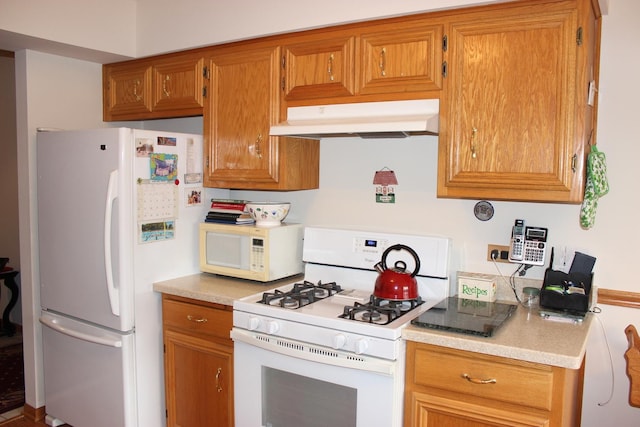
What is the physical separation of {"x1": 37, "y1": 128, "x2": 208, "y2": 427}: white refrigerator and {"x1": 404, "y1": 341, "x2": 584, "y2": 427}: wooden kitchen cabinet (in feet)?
4.74

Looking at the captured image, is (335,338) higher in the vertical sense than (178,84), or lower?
lower

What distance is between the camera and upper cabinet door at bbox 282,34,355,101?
2.43m

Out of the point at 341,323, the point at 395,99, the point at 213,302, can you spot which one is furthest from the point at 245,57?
the point at 341,323

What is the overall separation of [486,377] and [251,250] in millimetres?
1353

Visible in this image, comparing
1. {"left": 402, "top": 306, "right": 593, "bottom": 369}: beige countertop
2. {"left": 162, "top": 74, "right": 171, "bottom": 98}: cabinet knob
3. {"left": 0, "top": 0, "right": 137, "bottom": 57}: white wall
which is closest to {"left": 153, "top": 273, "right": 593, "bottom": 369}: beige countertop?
{"left": 402, "top": 306, "right": 593, "bottom": 369}: beige countertop

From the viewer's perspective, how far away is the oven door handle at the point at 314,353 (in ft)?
6.42

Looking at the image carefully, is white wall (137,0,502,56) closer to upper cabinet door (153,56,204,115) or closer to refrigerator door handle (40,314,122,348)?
upper cabinet door (153,56,204,115)

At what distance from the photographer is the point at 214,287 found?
106 inches

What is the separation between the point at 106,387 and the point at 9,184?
2.95 m

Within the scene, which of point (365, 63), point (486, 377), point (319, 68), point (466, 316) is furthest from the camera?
point (319, 68)

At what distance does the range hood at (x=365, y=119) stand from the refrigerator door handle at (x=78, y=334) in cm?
132

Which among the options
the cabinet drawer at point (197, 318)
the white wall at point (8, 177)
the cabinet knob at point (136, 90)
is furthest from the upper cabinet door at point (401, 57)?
the white wall at point (8, 177)

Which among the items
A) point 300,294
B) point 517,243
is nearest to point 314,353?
point 300,294

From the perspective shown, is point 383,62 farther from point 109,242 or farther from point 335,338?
point 109,242
